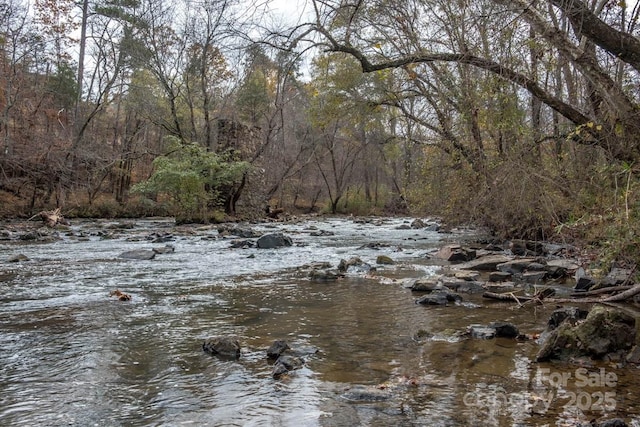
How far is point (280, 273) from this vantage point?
827 centimetres

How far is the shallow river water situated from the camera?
2.78 metres

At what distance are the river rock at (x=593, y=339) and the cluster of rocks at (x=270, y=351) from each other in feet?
5.93

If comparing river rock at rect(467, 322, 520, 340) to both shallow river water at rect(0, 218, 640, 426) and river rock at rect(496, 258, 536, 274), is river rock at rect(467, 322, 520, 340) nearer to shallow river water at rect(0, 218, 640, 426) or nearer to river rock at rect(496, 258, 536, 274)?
shallow river water at rect(0, 218, 640, 426)

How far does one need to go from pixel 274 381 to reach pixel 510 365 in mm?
1735

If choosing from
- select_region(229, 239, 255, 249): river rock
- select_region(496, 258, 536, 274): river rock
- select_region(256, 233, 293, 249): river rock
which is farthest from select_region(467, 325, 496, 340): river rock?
select_region(229, 239, 255, 249): river rock

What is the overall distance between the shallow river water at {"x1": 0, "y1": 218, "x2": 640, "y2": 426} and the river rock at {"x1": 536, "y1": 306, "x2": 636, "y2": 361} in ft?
0.58

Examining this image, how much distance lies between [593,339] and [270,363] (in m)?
2.48

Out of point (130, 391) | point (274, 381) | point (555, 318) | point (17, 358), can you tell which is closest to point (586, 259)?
point (555, 318)

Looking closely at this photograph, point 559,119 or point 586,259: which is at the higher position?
point 559,119

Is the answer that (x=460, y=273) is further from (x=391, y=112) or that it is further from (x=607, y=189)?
(x=391, y=112)

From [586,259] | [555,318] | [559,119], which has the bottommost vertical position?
[555,318]

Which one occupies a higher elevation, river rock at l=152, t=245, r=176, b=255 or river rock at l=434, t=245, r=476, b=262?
river rock at l=434, t=245, r=476, b=262

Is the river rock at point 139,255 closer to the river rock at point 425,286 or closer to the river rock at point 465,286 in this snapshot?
the river rock at point 425,286

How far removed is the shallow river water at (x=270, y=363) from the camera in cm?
278
